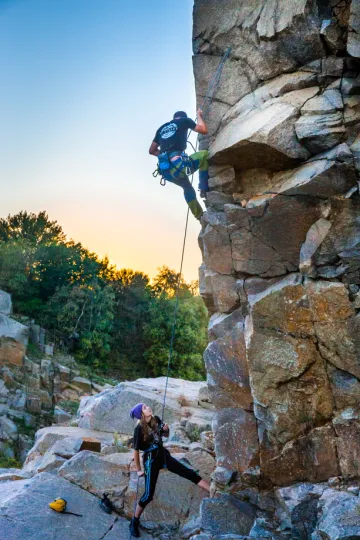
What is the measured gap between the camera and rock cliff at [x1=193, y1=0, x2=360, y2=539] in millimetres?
6465

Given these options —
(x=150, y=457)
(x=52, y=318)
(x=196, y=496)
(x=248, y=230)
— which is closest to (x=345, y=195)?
(x=248, y=230)

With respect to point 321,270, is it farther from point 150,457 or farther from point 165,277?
point 165,277

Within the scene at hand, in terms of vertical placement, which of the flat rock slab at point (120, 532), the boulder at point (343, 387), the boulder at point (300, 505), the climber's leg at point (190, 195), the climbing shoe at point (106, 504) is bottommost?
the flat rock slab at point (120, 532)

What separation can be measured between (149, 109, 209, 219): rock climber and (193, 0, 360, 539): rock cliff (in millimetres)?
264

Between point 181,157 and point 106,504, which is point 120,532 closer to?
point 106,504

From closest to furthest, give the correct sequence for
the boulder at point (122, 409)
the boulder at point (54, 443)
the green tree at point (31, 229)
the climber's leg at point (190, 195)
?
1. the climber's leg at point (190, 195)
2. the boulder at point (54, 443)
3. the boulder at point (122, 409)
4. the green tree at point (31, 229)

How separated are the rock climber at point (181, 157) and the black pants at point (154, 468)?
4558 mm

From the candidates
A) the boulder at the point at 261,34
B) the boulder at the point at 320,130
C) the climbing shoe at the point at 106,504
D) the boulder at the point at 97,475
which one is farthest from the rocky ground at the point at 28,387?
the boulder at the point at 320,130

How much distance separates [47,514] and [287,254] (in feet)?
18.8

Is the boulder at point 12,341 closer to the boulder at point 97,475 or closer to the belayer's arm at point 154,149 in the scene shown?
the boulder at point 97,475

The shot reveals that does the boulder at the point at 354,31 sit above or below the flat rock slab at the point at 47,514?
above

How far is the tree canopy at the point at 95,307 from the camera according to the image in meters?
30.3

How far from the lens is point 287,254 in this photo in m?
7.07

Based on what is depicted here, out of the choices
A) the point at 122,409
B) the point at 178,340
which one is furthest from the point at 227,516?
the point at 178,340
